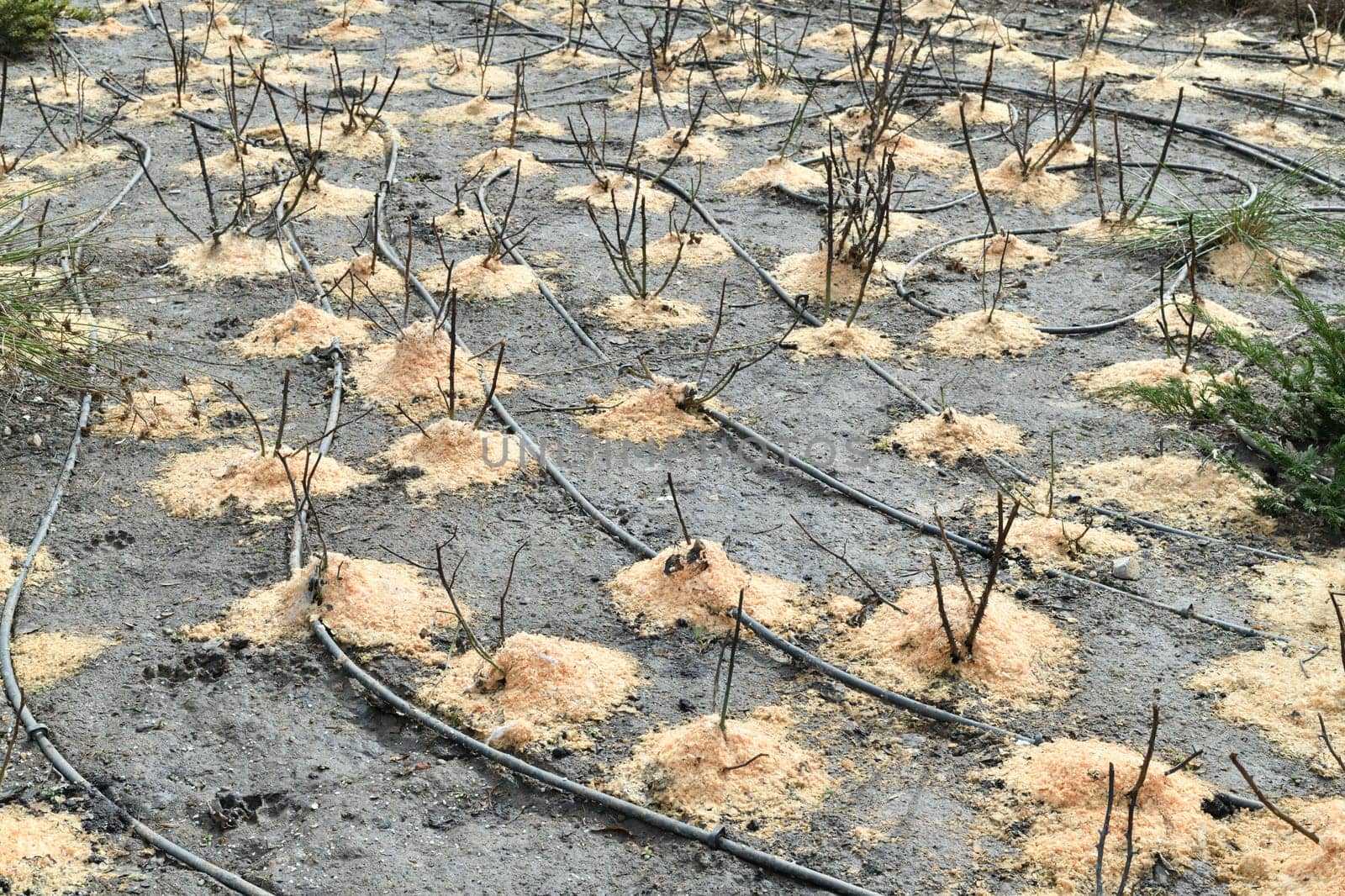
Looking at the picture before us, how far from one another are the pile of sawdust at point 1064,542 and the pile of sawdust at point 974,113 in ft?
12.1

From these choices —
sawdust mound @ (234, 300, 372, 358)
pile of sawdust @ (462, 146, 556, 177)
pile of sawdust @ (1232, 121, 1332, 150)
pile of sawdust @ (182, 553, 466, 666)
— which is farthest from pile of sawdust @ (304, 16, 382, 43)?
pile of sawdust @ (182, 553, 466, 666)

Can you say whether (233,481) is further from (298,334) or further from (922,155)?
(922,155)

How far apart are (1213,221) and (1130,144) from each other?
1352 millimetres

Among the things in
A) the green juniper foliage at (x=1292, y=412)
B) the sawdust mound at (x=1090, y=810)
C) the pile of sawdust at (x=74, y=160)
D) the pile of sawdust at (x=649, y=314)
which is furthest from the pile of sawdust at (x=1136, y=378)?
the pile of sawdust at (x=74, y=160)

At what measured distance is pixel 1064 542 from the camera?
11.7 ft

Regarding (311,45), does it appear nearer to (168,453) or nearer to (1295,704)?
(168,453)

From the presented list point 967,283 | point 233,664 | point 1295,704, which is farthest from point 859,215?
point 233,664

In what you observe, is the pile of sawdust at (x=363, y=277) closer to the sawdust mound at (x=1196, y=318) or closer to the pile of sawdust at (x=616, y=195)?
the pile of sawdust at (x=616, y=195)

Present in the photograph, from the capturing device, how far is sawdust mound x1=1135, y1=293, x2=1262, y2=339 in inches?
184

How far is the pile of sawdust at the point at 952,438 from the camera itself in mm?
4066

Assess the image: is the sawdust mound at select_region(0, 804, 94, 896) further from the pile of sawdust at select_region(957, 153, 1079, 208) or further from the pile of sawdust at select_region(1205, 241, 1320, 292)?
the pile of sawdust at select_region(957, 153, 1079, 208)

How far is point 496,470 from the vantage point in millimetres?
3918

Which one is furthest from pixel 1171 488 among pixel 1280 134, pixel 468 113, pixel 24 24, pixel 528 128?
pixel 24 24

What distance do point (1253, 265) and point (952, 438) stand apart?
186 centimetres
